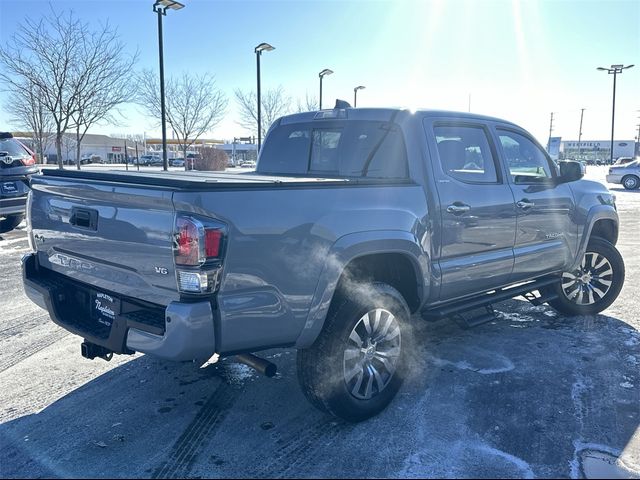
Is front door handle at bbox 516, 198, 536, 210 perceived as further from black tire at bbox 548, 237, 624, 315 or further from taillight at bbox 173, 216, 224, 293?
taillight at bbox 173, 216, 224, 293

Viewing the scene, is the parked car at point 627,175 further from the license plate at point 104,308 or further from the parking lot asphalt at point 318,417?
the license plate at point 104,308

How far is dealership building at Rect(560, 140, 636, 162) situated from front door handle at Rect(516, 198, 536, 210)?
84.2 meters

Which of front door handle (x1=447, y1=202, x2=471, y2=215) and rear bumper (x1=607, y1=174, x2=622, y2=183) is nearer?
front door handle (x1=447, y1=202, x2=471, y2=215)

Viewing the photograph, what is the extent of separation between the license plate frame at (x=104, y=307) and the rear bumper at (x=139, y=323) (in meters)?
0.04

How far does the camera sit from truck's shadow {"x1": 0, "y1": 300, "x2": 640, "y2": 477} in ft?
9.12

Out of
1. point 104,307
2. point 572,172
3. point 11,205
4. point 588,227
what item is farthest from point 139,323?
point 11,205

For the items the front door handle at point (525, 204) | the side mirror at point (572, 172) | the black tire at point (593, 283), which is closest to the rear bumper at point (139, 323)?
the front door handle at point (525, 204)

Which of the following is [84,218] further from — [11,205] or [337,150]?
[11,205]

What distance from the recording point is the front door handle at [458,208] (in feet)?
12.2

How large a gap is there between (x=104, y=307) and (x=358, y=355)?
5.00ft

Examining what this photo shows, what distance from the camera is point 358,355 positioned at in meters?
3.21

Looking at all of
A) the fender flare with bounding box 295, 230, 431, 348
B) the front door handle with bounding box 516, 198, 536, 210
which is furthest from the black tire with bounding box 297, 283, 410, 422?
the front door handle with bounding box 516, 198, 536, 210

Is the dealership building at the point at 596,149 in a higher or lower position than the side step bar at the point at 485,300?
higher

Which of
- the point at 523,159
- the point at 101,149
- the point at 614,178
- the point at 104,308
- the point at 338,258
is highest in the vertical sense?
the point at 101,149
